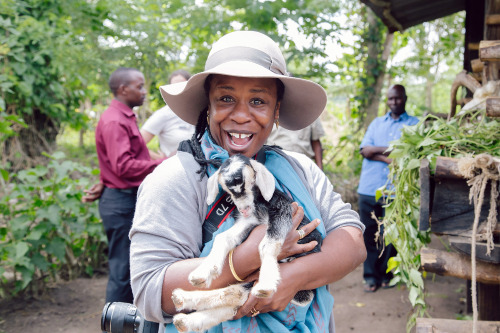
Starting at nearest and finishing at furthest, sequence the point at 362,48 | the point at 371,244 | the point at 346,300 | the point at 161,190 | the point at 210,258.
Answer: the point at 210,258, the point at 161,190, the point at 346,300, the point at 371,244, the point at 362,48

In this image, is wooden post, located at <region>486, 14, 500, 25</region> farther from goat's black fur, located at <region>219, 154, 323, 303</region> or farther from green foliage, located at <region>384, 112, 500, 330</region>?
goat's black fur, located at <region>219, 154, 323, 303</region>

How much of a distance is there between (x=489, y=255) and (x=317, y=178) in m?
1.15

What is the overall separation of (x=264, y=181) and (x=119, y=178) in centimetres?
310

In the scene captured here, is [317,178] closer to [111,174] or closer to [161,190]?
[161,190]

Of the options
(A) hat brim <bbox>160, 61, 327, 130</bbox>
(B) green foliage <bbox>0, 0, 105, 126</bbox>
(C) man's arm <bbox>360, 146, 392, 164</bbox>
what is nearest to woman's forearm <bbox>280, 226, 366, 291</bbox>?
(A) hat brim <bbox>160, 61, 327, 130</bbox>

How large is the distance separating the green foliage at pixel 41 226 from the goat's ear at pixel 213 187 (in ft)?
11.2

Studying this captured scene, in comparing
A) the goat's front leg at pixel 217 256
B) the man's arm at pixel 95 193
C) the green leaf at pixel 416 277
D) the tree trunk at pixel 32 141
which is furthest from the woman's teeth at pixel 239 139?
the tree trunk at pixel 32 141

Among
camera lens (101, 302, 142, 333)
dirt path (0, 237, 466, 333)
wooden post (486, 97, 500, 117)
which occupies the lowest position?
dirt path (0, 237, 466, 333)

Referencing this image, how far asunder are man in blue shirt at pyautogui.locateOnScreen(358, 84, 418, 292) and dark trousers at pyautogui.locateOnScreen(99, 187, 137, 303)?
10.5ft

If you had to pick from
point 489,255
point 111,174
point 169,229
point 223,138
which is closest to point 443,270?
point 489,255

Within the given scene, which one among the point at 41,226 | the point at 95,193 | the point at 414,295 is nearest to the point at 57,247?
the point at 41,226

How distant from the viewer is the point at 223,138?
190 centimetres

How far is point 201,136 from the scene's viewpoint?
204cm

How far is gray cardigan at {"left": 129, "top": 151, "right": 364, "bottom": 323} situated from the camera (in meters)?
1.58
